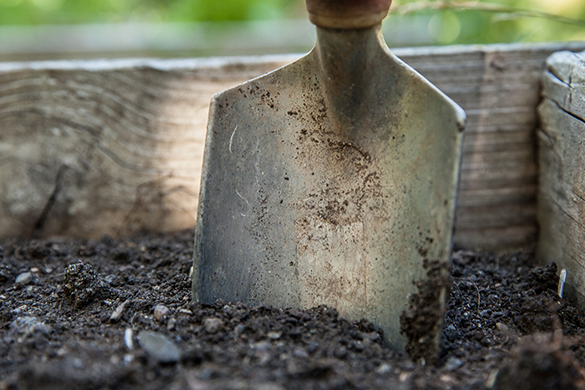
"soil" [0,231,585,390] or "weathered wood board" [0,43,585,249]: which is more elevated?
"weathered wood board" [0,43,585,249]

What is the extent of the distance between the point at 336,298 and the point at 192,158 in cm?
76

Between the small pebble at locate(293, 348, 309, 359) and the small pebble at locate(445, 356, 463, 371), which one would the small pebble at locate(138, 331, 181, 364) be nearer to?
the small pebble at locate(293, 348, 309, 359)

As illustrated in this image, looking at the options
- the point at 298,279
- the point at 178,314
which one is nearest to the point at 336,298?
the point at 298,279

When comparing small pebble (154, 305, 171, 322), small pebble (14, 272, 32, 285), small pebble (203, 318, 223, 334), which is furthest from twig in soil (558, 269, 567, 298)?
small pebble (14, 272, 32, 285)

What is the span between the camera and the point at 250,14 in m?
3.92

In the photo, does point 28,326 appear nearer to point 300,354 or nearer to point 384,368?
point 300,354

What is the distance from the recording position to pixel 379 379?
0.99 m

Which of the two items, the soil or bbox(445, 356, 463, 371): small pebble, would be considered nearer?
the soil

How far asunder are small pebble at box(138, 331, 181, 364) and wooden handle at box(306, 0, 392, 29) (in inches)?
27.6

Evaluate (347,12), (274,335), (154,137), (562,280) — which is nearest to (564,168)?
(562,280)

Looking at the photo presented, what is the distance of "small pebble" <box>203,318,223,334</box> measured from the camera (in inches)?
44.3

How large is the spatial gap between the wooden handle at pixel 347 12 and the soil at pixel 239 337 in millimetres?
609

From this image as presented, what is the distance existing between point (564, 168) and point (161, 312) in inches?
42.2

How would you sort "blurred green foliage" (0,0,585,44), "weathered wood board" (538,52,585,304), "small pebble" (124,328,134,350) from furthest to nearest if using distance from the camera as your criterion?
"blurred green foliage" (0,0,585,44) < "weathered wood board" (538,52,585,304) < "small pebble" (124,328,134,350)
